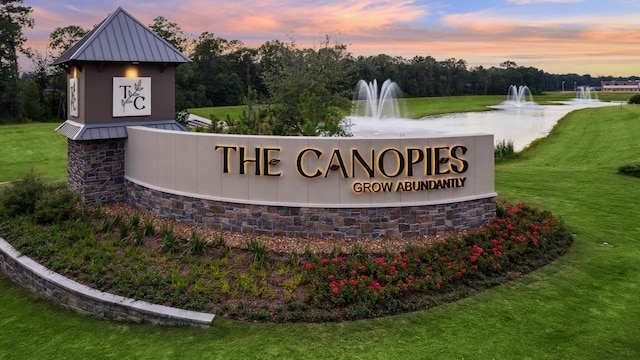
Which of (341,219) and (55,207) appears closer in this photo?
(341,219)

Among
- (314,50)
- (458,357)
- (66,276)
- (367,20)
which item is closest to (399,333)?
(458,357)

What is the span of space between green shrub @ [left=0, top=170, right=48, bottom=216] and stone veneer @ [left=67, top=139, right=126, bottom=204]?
0.98 metres

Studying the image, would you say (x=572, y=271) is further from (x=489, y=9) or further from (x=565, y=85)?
(x=565, y=85)

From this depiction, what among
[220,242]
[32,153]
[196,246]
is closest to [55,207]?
[196,246]

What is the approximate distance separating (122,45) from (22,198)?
4.54m

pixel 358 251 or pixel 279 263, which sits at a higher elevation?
pixel 358 251

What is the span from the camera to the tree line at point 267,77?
1603 centimetres

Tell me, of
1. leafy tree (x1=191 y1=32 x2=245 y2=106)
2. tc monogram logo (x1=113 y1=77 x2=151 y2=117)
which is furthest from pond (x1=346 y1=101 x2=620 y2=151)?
leafy tree (x1=191 y1=32 x2=245 y2=106)

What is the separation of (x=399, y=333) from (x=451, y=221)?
12.3 ft

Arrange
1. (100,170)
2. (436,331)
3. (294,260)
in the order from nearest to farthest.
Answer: (436,331), (294,260), (100,170)

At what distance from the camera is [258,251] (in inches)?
331

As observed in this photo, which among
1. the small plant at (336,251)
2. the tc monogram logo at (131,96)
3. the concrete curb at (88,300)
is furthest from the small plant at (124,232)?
the small plant at (336,251)

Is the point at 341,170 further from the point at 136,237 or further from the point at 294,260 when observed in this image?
the point at 136,237

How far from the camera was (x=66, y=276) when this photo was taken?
8.20m
